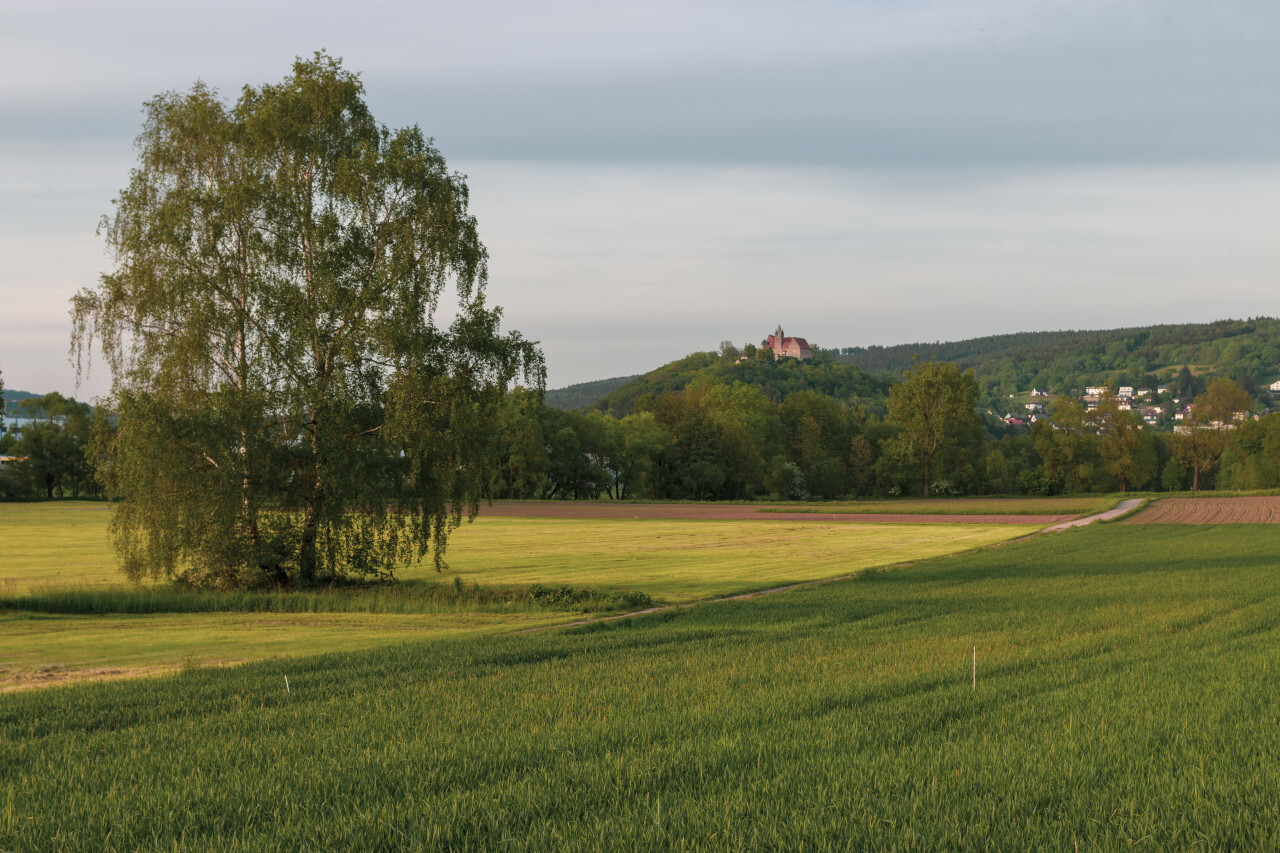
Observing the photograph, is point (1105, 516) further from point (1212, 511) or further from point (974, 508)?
point (974, 508)

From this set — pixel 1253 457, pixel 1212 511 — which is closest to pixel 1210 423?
pixel 1253 457

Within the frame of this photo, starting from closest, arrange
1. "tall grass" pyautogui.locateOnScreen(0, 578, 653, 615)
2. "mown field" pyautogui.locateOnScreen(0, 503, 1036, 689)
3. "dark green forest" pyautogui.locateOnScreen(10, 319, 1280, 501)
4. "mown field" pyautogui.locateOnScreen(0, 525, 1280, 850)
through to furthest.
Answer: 1. "mown field" pyautogui.locateOnScreen(0, 525, 1280, 850)
2. "mown field" pyautogui.locateOnScreen(0, 503, 1036, 689)
3. "tall grass" pyautogui.locateOnScreen(0, 578, 653, 615)
4. "dark green forest" pyautogui.locateOnScreen(10, 319, 1280, 501)

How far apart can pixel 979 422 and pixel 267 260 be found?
3933 inches

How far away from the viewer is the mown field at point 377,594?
1825cm

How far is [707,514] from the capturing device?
81.9 m

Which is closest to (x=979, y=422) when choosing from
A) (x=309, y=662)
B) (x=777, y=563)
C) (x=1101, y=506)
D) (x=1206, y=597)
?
(x=1101, y=506)

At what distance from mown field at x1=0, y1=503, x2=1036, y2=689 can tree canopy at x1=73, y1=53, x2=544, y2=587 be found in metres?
2.37

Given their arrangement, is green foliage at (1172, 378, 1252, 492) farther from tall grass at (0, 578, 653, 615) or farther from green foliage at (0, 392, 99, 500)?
green foliage at (0, 392, 99, 500)

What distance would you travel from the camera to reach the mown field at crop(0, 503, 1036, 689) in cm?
1825

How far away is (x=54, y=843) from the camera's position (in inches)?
241

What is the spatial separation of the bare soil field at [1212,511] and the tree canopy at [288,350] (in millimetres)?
54225

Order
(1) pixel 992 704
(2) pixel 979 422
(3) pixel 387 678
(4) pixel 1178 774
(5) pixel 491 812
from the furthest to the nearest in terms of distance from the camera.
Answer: (2) pixel 979 422
(3) pixel 387 678
(1) pixel 992 704
(4) pixel 1178 774
(5) pixel 491 812

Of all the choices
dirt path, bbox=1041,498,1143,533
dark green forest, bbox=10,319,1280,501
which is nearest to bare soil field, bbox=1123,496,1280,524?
dirt path, bbox=1041,498,1143,533

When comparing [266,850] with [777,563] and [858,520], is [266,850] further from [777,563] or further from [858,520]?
[858,520]
